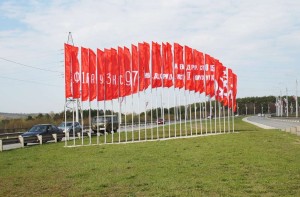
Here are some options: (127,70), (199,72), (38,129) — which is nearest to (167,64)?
(127,70)

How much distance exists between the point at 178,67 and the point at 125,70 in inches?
150

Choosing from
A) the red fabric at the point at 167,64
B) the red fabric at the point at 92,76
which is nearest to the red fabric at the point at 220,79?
the red fabric at the point at 167,64

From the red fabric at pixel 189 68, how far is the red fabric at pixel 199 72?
379 mm

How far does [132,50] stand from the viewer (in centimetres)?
2658

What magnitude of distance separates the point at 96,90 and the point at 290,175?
17.2 meters

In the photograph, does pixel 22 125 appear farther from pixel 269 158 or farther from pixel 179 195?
pixel 179 195

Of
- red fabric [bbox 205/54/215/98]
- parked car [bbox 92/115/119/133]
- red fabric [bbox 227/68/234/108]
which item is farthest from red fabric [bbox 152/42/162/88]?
parked car [bbox 92/115/119/133]

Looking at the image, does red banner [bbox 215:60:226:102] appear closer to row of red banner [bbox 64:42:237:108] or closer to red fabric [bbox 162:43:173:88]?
row of red banner [bbox 64:42:237:108]

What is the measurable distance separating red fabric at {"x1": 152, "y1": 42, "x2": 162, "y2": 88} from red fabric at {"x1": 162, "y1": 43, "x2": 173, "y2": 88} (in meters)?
0.31

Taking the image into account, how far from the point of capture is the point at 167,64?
27578mm

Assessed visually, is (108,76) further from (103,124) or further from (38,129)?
(103,124)

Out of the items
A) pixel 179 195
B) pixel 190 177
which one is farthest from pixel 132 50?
pixel 179 195

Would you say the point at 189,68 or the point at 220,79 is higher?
the point at 189,68

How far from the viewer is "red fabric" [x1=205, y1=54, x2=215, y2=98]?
29875 mm
